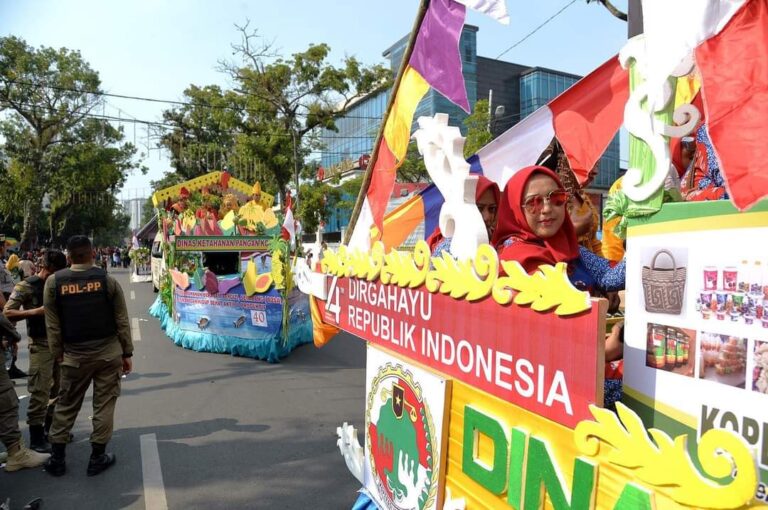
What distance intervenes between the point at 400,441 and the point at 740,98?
1950 millimetres

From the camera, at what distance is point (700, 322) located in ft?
4.43

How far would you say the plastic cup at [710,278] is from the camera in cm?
132

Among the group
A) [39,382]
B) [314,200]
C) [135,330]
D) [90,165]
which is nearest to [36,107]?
[90,165]

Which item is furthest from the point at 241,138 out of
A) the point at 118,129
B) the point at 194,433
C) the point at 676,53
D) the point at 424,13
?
the point at 676,53

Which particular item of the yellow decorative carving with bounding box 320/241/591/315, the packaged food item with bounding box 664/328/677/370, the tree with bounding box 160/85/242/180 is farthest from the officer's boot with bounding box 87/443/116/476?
the tree with bounding box 160/85/242/180

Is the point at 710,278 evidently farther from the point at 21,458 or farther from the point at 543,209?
the point at 21,458

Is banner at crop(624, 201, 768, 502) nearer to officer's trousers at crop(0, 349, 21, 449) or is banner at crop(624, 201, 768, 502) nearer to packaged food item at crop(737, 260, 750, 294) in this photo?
packaged food item at crop(737, 260, 750, 294)

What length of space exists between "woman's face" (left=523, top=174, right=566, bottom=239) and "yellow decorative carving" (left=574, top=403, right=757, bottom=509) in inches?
33.3

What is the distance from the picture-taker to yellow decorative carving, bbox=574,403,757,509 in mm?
1035

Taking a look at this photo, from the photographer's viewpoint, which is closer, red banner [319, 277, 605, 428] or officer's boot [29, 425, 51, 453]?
red banner [319, 277, 605, 428]

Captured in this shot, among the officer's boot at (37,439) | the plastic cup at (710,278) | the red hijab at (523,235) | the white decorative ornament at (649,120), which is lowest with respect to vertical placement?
the officer's boot at (37,439)

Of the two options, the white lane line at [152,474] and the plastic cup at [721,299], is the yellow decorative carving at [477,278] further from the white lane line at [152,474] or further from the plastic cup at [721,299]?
the white lane line at [152,474]

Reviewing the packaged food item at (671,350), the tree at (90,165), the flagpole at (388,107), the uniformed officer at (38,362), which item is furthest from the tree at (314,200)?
the packaged food item at (671,350)

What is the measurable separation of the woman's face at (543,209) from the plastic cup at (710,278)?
2.35ft
